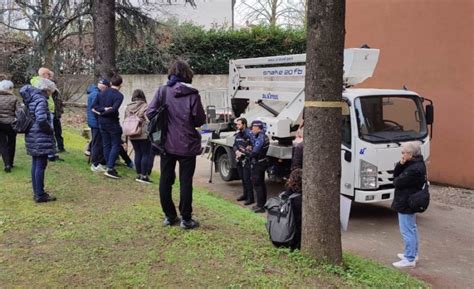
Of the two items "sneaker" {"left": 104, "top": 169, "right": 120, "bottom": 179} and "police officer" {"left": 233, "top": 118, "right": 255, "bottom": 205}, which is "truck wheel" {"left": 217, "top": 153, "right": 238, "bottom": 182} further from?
"sneaker" {"left": 104, "top": 169, "right": 120, "bottom": 179}

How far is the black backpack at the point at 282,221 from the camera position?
474 cm

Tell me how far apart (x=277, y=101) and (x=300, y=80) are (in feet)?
2.63

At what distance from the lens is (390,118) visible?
326 inches

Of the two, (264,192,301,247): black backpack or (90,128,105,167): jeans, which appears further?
(90,128,105,167): jeans

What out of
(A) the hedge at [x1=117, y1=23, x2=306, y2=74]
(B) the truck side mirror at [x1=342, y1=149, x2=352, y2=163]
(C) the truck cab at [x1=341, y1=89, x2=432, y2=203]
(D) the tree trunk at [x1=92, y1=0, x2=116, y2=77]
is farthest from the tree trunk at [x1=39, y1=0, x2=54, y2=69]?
(B) the truck side mirror at [x1=342, y1=149, x2=352, y2=163]

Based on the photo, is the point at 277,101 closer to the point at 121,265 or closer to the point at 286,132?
the point at 286,132

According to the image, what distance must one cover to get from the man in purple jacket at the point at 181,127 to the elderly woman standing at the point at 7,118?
3.68 meters

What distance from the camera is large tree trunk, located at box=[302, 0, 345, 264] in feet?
13.7

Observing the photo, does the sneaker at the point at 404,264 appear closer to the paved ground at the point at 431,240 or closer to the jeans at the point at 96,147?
the paved ground at the point at 431,240

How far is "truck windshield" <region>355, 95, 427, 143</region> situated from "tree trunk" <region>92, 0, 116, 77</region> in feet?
15.6

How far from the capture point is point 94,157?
28.5 ft

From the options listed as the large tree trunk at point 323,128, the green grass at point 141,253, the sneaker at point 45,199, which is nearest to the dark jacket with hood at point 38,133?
the sneaker at point 45,199

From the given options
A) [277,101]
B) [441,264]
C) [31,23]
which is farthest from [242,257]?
[31,23]

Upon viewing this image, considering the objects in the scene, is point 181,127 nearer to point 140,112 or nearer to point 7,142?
point 140,112
